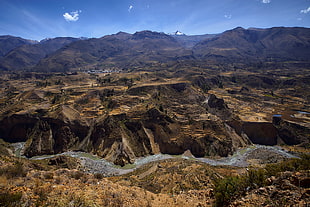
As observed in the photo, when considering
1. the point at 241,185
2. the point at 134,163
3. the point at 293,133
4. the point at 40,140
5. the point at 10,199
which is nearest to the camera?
the point at 10,199

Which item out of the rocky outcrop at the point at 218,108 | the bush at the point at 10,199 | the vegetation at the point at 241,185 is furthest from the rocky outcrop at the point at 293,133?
the bush at the point at 10,199

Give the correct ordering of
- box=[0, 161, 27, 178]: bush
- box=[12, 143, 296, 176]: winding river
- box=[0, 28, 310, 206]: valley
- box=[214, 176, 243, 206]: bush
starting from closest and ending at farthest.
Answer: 1. box=[214, 176, 243, 206]: bush
2. box=[0, 28, 310, 206]: valley
3. box=[0, 161, 27, 178]: bush
4. box=[12, 143, 296, 176]: winding river

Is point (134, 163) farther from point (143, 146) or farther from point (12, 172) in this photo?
point (12, 172)

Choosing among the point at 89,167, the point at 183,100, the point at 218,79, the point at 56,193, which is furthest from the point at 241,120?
the point at 218,79

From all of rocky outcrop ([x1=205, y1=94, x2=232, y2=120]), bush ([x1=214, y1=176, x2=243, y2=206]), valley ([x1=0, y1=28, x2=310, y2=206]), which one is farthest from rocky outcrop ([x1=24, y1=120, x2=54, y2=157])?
rocky outcrop ([x1=205, y1=94, x2=232, y2=120])

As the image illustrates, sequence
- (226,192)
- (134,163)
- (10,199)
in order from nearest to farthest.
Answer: (10,199) < (226,192) < (134,163)

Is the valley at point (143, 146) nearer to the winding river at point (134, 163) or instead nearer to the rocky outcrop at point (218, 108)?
the winding river at point (134, 163)

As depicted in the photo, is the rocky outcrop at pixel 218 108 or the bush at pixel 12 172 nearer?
the bush at pixel 12 172

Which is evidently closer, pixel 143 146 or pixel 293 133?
pixel 143 146

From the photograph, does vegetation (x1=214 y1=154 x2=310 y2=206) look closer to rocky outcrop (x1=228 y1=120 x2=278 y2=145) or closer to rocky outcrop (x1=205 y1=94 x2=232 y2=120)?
rocky outcrop (x1=228 y1=120 x2=278 y2=145)

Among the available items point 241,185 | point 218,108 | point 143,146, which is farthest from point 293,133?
point 241,185

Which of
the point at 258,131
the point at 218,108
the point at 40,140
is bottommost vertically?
the point at 258,131
